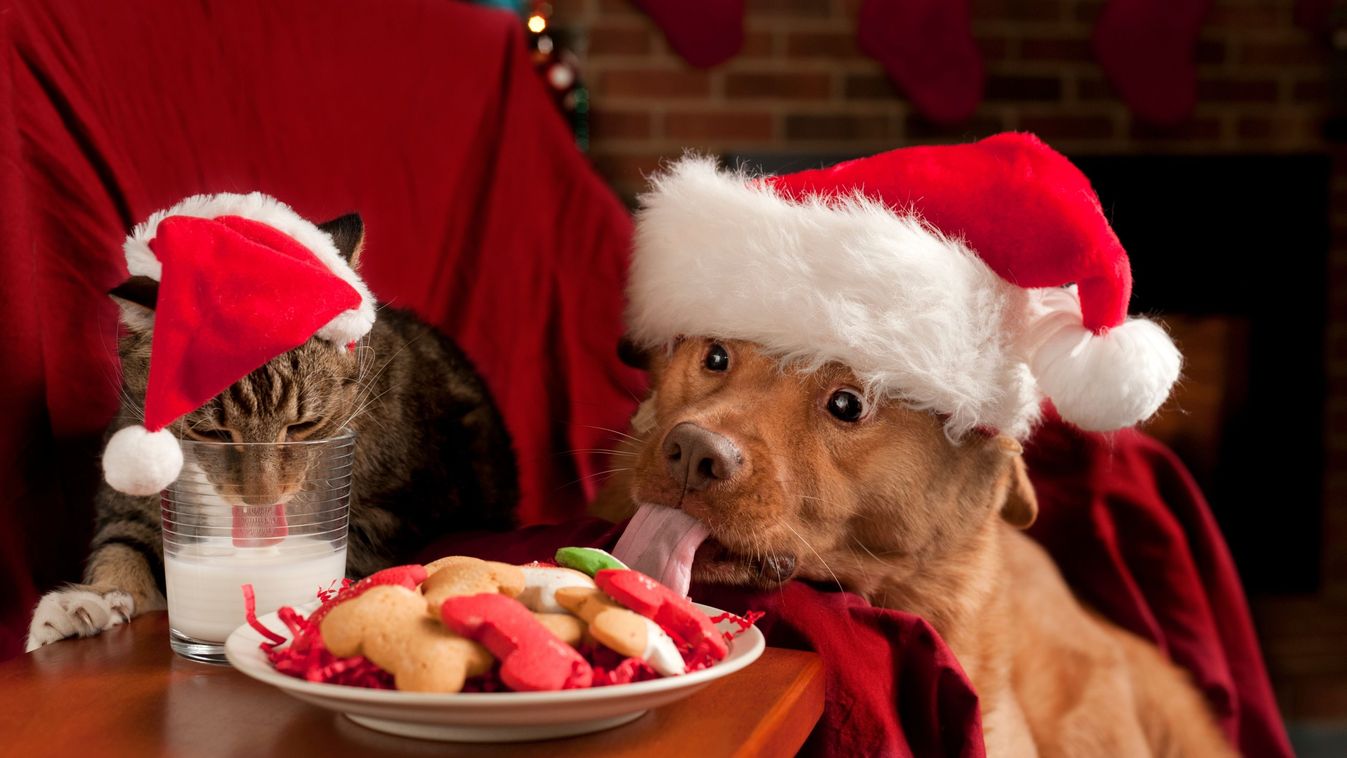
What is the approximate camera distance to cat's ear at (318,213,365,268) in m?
1.25

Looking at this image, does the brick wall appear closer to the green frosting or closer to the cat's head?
the cat's head

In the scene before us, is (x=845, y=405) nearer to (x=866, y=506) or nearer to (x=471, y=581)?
(x=866, y=506)

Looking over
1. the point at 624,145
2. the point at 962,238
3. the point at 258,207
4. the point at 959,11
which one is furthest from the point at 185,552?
the point at 959,11

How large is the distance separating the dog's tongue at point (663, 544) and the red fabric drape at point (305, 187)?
45 centimetres

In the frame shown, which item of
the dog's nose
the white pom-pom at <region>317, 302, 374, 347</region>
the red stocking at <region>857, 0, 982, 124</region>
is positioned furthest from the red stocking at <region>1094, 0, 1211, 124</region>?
the white pom-pom at <region>317, 302, 374, 347</region>

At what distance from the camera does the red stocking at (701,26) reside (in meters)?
2.96

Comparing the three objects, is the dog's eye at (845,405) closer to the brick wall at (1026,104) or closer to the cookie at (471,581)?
the cookie at (471,581)

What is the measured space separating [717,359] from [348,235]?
423mm

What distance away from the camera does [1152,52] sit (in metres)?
3.14

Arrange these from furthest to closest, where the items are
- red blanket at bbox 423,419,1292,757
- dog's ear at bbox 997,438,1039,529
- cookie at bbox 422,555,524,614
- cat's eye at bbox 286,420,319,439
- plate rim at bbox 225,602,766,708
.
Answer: red blanket at bbox 423,419,1292,757, dog's ear at bbox 997,438,1039,529, cat's eye at bbox 286,420,319,439, cookie at bbox 422,555,524,614, plate rim at bbox 225,602,766,708

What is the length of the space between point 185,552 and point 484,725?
15.2 inches

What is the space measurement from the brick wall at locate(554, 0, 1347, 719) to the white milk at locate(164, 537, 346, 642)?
6.92ft

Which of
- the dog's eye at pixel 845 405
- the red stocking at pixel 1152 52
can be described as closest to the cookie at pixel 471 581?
the dog's eye at pixel 845 405

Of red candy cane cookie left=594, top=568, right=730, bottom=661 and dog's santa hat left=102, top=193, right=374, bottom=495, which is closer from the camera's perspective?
red candy cane cookie left=594, top=568, right=730, bottom=661
